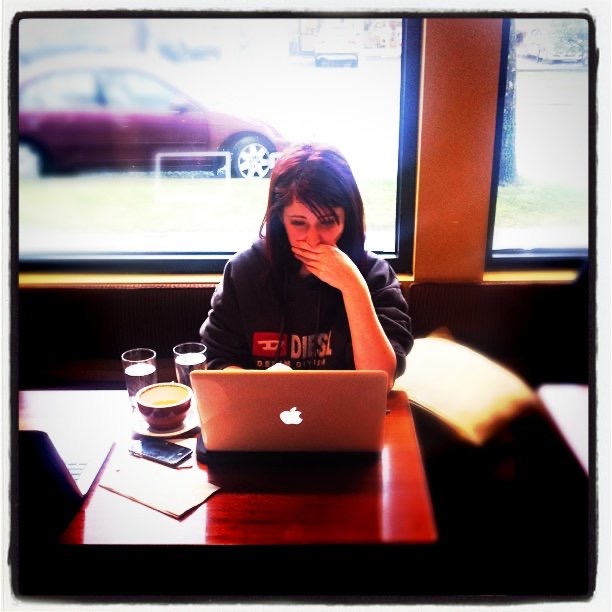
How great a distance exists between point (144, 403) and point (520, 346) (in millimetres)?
841

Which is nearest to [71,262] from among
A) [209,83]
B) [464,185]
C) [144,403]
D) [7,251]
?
[7,251]

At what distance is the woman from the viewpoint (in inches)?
54.7

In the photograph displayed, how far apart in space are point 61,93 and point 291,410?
2.58 ft

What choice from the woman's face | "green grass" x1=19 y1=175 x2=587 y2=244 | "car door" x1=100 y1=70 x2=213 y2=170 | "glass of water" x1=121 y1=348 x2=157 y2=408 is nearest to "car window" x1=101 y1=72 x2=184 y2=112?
"car door" x1=100 y1=70 x2=213 y2=170

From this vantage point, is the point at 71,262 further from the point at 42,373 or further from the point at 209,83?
the point at 209,83

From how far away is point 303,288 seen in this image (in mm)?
1546

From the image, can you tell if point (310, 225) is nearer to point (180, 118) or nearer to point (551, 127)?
point (180, 118)

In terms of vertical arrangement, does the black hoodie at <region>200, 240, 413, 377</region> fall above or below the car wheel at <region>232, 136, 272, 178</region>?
below

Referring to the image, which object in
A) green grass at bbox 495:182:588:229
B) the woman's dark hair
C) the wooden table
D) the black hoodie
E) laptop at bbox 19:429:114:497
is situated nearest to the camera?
the wooden table

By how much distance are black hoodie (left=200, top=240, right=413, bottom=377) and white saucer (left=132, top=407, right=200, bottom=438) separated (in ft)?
0.77

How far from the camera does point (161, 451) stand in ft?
3.63

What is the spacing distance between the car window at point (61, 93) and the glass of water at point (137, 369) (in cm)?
54

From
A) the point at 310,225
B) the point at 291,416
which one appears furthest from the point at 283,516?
the point at 310,225

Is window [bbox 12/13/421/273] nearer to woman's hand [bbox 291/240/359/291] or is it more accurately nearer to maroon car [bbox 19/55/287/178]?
maroon car [bbox 19/55/287/178]
